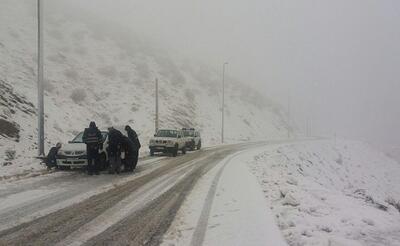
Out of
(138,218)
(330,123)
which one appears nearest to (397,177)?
(138,218)

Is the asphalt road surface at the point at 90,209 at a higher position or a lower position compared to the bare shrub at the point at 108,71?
lower

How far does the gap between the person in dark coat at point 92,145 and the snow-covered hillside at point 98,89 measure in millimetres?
4267

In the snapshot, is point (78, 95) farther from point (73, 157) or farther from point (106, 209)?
point (106, 209)

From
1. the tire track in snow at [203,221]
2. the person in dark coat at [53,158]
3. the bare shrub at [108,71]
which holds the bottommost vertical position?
the tire track in snow at [203,221]

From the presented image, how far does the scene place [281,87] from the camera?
173 m

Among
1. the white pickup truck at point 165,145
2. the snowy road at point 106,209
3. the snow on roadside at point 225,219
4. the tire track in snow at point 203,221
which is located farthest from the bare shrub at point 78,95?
the tire track in snow at point 203,221

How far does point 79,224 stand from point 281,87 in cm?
16906

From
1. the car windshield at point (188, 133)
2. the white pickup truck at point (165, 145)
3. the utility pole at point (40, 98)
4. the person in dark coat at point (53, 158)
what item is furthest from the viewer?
the car windshield at point (188, 133)

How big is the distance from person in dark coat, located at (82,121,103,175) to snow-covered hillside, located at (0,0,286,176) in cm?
427

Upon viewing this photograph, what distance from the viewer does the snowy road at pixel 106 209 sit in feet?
23.6

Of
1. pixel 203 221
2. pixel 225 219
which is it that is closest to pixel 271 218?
pixel 225 219

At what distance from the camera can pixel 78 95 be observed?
46.7 metres

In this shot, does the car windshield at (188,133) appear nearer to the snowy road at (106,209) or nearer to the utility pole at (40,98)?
the utility pole at (40,98)

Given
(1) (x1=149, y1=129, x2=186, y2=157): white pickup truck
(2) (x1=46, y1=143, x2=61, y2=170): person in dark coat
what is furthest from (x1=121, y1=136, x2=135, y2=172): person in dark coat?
(1) (x1=149, y1=129, x2=186, y2=157): white pickup truck
